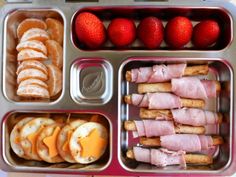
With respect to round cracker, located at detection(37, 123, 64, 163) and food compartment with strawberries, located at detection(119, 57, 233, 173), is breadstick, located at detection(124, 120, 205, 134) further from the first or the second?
round cracker, located at detection(37, 123, 64, 163)

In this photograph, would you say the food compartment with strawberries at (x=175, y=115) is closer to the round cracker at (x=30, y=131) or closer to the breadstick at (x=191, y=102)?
the breadstick at (x=191, y=102)

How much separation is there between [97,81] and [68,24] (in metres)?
0.20

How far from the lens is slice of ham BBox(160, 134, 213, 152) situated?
1136 mm

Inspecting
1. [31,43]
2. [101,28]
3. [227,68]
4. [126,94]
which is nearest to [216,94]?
[227,68]

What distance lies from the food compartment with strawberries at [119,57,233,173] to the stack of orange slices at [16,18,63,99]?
0.21 m

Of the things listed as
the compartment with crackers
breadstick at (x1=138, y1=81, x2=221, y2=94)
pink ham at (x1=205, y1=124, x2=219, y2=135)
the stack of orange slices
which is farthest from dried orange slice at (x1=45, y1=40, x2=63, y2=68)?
pink ham at (x1=205, y1=124, x2=219, y2=135)

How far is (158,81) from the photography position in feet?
3.80

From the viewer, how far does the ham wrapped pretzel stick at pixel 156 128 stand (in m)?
1.14

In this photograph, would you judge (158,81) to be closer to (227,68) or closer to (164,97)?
(164,97)

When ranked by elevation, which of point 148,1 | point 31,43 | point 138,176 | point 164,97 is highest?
point 148,1

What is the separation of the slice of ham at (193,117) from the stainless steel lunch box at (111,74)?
50 mm

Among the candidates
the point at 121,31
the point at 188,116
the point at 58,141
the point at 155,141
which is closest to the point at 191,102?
the point at 188,116

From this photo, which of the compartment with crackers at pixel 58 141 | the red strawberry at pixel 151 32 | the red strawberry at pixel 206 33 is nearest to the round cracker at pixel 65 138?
the compartment with crackers at pixel 58 141

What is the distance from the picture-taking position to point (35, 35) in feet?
3.88
